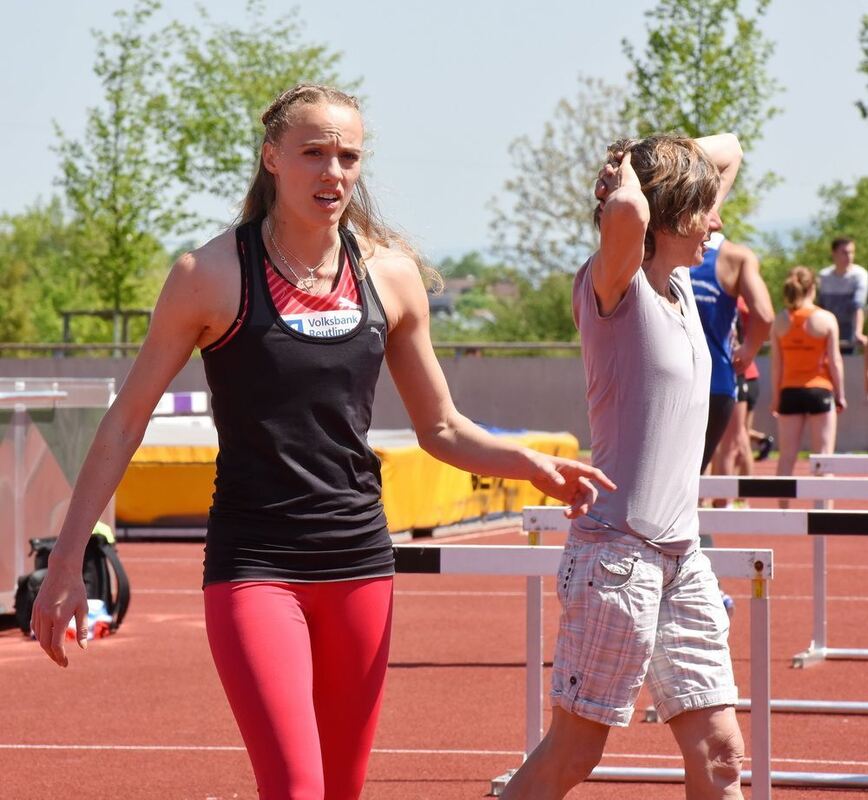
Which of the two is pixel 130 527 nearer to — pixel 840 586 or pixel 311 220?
pixel 840 586

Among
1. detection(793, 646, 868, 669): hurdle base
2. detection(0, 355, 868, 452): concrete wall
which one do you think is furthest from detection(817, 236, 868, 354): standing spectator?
detection(793, 646, 868, 669): hurdle base

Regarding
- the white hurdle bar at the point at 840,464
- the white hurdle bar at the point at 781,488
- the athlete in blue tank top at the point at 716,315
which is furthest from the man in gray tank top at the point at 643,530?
the white hurdle bar at the point at 840,464

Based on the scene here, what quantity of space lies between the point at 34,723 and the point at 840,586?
21.9 ft

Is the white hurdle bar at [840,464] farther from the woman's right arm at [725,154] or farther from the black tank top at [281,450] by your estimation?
the black tank top at [281,450]

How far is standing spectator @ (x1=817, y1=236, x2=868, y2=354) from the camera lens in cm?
2162

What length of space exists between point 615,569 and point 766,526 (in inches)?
75.3

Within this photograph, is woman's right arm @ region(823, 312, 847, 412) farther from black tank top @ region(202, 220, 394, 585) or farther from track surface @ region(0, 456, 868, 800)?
black tank top @ region(202, 220, 394, 585)

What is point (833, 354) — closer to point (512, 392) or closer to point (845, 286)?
point (845, 286)

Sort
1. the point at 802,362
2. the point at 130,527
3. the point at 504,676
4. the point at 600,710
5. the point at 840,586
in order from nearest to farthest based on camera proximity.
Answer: the point at 600,710
the point at 504,676
the point at 840,586
the point at 802,362
the point at 130,527

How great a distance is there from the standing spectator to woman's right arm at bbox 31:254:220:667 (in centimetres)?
1852

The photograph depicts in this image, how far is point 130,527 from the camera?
16.6 m

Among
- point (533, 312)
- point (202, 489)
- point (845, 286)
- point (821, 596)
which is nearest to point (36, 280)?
point (533, 312)

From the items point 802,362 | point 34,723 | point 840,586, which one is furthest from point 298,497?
point 802,362

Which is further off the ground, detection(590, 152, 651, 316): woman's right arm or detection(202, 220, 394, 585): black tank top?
detection(590, 152, 651, 316): woman's right arm
